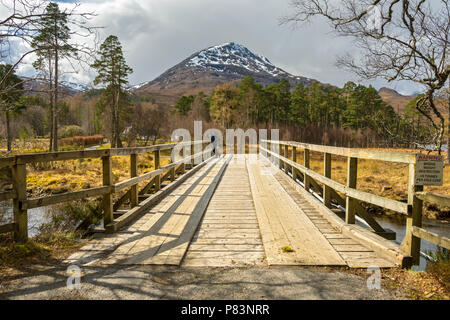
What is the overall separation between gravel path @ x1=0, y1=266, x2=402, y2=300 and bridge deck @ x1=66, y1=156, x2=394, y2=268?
202mm

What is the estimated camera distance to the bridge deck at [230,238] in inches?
124

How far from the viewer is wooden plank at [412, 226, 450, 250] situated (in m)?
2.54

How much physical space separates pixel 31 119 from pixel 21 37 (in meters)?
53.0

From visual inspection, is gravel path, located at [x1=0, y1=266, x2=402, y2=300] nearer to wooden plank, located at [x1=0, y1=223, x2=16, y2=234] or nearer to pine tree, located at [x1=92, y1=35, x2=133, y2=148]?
wooden plank, located at [x1=0, y1=223, x2=16, y2=234]

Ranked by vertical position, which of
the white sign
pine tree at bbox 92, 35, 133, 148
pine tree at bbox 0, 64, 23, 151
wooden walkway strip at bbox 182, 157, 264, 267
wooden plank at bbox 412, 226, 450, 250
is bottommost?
wooden walkway strip at bbox 182, 157, 264, 267

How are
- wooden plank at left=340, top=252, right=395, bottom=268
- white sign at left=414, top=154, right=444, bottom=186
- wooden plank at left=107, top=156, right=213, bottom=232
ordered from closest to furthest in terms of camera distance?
1. white sign at left=414, top=154, right=444, bottom=186
2. wooden plank at left=340, top=252, right=395, bottom=268
3. wooden plank at left=107, top=156, right=213, bottom=232

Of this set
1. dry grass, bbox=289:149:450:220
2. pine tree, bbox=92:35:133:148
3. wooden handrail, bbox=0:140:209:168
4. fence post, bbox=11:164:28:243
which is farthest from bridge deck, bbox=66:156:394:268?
pine tree, bbox=92:35:133:148

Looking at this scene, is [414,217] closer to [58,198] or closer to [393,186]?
[58,198]

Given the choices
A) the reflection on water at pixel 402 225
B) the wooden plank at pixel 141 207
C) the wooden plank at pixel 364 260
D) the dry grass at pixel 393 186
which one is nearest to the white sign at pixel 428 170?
the wooden plank at pixel 364 260

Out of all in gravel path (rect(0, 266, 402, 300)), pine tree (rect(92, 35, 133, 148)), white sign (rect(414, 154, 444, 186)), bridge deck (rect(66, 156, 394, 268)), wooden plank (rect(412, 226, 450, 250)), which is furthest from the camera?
pine tree (rect(92, 35, 133, 148))

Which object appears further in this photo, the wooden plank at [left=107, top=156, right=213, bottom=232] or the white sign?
the wooden plank at [left=107, top=156, right=213, bottom=232]

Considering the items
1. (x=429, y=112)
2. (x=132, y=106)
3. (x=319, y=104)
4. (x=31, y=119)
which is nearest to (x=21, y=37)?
(x=429, y=112)

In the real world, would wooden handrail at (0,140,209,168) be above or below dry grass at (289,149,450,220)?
above

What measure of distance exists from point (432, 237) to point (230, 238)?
2.17m
